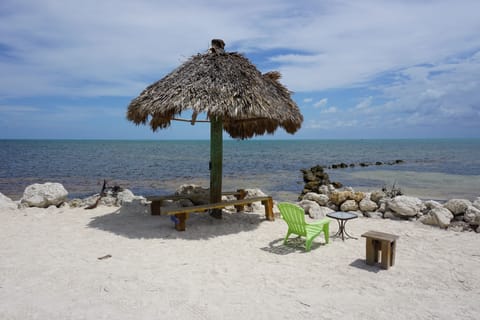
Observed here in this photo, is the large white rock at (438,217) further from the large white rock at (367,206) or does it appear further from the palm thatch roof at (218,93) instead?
the palm thatch roof at (218,93)

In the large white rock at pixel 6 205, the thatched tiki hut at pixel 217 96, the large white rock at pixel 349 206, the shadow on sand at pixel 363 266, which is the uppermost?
the thatched tiki hut at pixel 217 96

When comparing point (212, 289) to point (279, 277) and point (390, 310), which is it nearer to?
point (279, 277)

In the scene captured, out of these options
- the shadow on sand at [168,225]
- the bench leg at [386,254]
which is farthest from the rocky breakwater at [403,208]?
the bench leg at [386,254]

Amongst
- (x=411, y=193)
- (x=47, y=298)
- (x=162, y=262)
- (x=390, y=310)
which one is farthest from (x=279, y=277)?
(x=411, y=193)

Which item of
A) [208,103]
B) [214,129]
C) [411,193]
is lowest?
[411,193]

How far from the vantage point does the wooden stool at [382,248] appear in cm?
433

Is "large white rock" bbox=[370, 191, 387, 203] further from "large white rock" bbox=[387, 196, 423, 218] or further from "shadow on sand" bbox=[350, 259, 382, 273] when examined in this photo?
"shadow on sand" bbox=[350, 259, 382, 273]

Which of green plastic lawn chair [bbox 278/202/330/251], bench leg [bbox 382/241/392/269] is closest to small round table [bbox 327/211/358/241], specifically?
green plastic lawn chair [bbox 278/202/330/251]

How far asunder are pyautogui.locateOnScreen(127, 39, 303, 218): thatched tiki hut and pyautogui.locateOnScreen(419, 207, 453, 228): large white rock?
3.33 meters

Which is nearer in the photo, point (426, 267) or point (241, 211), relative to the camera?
point (426, 267)

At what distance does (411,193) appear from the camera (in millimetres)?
13227

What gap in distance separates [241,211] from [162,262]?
3.53 metres

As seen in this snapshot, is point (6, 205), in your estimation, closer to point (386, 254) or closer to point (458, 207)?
point (386, 254)

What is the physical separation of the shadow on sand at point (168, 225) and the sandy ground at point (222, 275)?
0.13 feet
